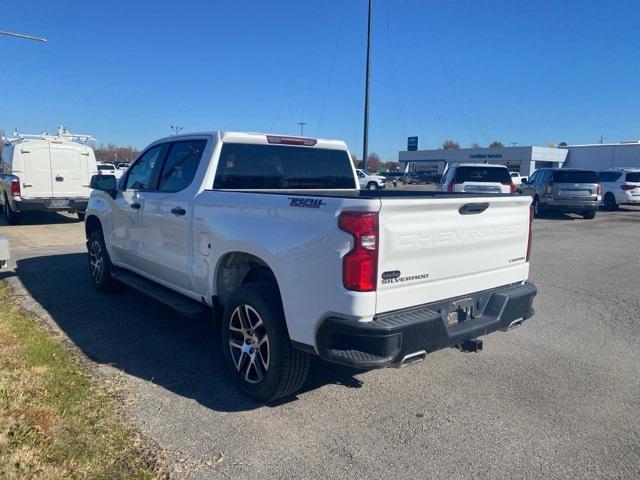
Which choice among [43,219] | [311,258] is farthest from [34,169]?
[311,258]

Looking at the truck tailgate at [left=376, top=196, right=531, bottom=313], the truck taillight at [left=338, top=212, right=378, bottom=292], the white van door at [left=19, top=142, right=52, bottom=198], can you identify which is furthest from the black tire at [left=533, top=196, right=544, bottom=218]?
the truck taillight at [left=338, top=212, right=378, bottom=292]

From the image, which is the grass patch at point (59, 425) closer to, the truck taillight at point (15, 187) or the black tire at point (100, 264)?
the black tire at point (100, 264)

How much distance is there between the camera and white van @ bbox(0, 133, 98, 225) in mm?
13883

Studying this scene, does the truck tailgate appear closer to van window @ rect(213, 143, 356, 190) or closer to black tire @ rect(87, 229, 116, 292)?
van window @ rect(213, 143, 356, 190)

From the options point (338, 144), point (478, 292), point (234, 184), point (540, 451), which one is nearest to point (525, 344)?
point (478, 292)

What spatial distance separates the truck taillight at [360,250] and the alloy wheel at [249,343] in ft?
3.08

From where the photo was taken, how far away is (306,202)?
3377mm

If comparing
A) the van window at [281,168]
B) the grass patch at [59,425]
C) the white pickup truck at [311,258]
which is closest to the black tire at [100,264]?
the white pickup truck at [311,258]

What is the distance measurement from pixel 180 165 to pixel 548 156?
6571 cm

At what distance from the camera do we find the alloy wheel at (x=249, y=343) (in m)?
3.82

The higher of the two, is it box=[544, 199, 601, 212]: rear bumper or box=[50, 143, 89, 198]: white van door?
box=[50, 143, 89, 198]: white van door

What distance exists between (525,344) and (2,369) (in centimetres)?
470

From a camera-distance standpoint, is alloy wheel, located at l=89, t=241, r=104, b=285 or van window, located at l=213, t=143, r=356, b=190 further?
alloy wheel, located at l=89, t=241, r=104, b=285

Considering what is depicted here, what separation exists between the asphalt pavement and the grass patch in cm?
20
